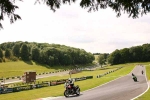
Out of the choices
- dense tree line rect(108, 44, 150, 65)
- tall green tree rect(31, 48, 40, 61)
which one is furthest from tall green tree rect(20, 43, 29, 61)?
dense tree line rect(108, 44, 150, 65)

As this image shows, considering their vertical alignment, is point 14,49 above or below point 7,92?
above

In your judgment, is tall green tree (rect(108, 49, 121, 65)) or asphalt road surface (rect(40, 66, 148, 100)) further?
tall green tree (rect(108, 49, 121, 65))

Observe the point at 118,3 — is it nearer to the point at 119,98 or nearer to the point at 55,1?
the point at 55,1

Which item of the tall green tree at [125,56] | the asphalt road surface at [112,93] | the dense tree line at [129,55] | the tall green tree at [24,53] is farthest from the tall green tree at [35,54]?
the asphalt road surface at [112,93]

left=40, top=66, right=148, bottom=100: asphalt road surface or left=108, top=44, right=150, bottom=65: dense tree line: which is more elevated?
left=108, top=44, right=150, bottom=65: dense tree line

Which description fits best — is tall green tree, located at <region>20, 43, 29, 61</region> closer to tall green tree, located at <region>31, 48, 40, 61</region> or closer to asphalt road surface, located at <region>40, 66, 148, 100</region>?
tall green tree, located at <region>31, 48, 40, 61</region>

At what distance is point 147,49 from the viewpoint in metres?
151

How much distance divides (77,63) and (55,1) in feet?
504

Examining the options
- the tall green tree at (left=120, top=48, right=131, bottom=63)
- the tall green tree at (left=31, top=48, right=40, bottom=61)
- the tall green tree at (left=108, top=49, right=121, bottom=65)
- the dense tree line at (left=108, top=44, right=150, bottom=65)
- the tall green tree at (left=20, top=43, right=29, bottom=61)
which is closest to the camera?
the tall green tree at (left=20, top=43, right=29, bottom=61)

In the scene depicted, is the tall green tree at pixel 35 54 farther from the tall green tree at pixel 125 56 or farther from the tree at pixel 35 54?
the tall green tree at pixel 125 56

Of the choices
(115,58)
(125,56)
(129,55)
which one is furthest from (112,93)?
(129,55)

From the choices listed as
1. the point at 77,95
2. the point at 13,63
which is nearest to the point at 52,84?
the point at 77,95

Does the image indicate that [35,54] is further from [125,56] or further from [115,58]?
[125,56]

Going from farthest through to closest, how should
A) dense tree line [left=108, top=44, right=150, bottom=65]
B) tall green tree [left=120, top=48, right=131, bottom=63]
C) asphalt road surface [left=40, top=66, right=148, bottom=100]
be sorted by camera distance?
tall green tree [left=120, top=48, right=131, bottom=63] < dense tree line [left=108, top=44, right=150, bottom=65] < asphalt road surface [left=40, top=66, right=148, bottom=100]
